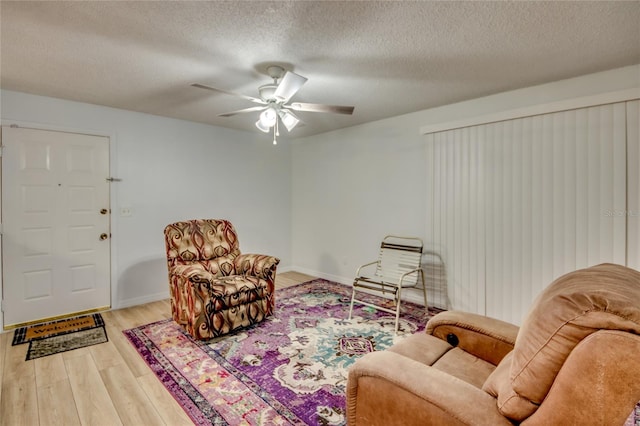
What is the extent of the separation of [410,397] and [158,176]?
389 cm

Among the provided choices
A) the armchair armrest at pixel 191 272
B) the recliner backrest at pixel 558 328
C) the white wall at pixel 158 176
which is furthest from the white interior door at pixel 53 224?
the recliner backrest at pixel 558 328

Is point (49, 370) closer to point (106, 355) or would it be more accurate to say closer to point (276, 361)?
point (106, 355)

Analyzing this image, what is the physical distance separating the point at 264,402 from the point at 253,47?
236cm

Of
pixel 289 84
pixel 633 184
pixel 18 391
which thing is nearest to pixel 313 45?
pixel 289 84

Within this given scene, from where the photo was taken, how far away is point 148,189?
3.89 m

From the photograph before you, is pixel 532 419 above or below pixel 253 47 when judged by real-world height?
below

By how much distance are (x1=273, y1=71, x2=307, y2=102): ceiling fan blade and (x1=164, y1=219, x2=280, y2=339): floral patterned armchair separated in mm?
1706

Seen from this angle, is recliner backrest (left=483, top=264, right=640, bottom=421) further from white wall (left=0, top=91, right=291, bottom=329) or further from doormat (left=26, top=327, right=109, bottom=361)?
white wall (left=0, top=91, right=291, bottom=329)

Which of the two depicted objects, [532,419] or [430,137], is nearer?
[532,419]

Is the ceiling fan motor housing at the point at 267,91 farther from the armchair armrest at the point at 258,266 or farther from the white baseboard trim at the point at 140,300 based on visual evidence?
the white baseboard trim at the point at 140,300

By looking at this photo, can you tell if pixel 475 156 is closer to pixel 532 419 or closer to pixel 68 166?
pixel 532 419

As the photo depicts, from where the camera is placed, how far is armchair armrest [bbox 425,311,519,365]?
155cm

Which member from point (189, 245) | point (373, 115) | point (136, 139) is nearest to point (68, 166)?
point (136, 139)

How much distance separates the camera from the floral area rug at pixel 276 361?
1899 mm
